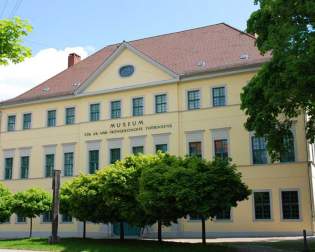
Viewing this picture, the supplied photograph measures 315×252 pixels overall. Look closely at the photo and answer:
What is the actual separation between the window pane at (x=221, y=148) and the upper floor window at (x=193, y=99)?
10.4ft

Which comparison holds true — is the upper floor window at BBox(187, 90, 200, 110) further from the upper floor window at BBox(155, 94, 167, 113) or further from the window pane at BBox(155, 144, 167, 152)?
the window pane at BBox(155, 144, 167, 152)

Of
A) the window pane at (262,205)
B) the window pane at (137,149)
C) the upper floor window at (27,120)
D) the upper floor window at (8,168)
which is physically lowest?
the window pane at (262,205)

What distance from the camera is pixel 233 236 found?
30.2 metres

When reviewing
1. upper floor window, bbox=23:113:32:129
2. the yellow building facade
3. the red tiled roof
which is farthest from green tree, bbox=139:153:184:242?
upper floor window, bbox=23:113:32:129

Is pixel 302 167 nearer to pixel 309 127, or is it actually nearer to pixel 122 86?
pixel 309 127

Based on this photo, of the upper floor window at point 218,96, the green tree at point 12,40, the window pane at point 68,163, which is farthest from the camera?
the window pane at point 68,163

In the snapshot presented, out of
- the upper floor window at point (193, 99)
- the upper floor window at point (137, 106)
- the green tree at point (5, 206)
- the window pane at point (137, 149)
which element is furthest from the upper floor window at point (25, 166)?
the upper floor window at point (193, 99)

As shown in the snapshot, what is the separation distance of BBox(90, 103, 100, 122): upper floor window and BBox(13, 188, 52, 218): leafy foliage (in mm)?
8152

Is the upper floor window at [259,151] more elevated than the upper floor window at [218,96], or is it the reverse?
the upper floor window at [218,96]

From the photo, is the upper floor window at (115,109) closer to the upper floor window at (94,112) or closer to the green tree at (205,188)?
the upper floor window at (94,112)

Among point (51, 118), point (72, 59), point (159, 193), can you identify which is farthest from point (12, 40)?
point (72, 59)

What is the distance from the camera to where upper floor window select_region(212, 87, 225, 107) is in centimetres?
3275

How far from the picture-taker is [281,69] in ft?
61.7

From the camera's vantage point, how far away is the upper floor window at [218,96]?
32.8 m
